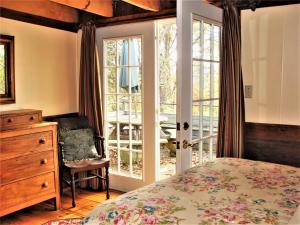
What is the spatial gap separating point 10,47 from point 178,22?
195 cm

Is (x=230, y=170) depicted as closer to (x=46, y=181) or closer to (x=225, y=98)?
(x=225, y=98)

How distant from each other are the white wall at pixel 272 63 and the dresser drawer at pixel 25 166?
2.02 m

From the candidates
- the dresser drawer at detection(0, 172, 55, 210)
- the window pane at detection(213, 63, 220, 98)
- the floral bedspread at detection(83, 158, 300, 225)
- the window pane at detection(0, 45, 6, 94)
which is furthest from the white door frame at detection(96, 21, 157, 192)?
the floral bedspread at detection(83, 158, 300, 225)

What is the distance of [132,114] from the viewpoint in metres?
3.98

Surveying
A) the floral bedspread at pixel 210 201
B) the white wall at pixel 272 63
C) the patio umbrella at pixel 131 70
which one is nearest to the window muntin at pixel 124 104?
the patio umbrella at pixel 131 70

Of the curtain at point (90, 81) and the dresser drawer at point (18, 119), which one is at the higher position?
the curtain at point (90, 81)

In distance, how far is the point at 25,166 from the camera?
10.5 feet

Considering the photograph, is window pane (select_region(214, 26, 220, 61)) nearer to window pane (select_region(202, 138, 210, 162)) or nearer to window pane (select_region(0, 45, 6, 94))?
window pane (select_region(202, 138, 210, 162))

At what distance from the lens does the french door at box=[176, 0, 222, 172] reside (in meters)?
2.50

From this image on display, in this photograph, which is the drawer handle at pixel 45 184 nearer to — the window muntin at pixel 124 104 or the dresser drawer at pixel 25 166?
the dresser drawer at pixel 25 166

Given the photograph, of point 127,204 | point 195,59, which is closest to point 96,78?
point 195,59

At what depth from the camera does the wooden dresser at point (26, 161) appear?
3.01m

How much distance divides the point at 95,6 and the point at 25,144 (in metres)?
1.65

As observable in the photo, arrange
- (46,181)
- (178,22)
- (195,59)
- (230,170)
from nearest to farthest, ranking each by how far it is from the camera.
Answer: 1. (230,170)
2. (178,22)
3. (195,59)
4. (46,181)
